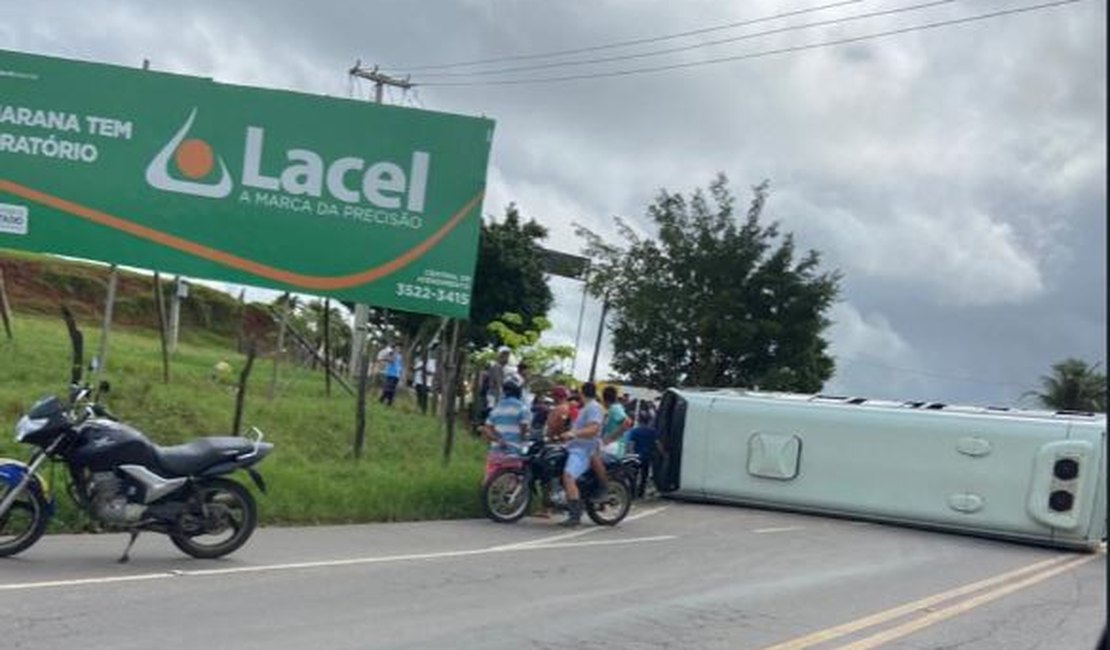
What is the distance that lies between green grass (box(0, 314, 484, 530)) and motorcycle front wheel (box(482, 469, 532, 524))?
0.46m

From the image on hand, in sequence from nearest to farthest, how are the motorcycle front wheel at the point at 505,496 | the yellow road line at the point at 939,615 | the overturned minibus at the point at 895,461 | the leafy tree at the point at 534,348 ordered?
the yellow road line at the point at 939,615 → the motorcycle front wheel at the point at 505,496 → the overturned minibus at the point at 895,461 → the leafy tree at the point at 534,348

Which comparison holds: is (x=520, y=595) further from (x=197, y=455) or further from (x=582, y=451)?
(x=582, y=451)

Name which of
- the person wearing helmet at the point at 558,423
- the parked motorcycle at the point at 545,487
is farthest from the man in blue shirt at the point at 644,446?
the parked motorcycle at the point at 545,487

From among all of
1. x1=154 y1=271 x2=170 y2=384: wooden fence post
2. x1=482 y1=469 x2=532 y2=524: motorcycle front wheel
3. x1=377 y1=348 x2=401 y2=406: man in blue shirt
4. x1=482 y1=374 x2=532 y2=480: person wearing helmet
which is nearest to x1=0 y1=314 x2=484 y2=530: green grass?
x1=154 y1=271 x2=170 y2=384: wooden fence post

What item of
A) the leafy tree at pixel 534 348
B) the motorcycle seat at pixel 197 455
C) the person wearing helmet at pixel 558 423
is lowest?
the motorcycle seat at pixel 197 455

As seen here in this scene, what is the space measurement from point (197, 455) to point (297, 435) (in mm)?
7800

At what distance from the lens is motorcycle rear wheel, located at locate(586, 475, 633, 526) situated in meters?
14.2

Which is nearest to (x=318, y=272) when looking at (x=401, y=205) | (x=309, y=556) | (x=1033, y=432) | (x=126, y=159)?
(x=401, y=205)

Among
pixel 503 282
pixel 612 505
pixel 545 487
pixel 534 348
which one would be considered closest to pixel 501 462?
pixel 545 487

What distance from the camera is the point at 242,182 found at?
53.7 ft

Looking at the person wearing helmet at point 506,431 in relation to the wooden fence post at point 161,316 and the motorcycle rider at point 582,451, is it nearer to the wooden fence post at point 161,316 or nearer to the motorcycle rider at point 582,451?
the motorcycle rider at point 582,451

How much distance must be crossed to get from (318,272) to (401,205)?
4.86 ft

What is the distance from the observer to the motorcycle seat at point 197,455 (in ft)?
29.8

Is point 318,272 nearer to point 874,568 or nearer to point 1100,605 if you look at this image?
point 874,568
